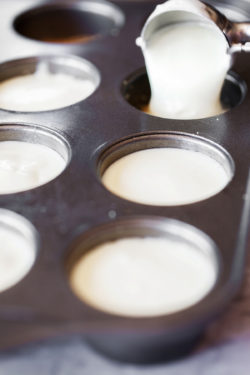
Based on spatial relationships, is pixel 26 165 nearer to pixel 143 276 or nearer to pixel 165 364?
pixel 143 276

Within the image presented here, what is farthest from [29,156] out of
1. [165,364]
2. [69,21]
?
[69,21]

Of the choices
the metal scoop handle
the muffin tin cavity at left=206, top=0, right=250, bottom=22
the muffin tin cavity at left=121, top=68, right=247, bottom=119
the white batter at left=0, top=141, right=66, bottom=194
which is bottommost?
the white batter at left=0, top=141, right=66, bottom=194

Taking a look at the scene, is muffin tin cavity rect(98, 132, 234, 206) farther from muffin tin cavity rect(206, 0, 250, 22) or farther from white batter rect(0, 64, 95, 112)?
muffin tin cavity rect(206, 0, 250, 22)

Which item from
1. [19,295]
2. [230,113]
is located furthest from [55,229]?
[230,113]

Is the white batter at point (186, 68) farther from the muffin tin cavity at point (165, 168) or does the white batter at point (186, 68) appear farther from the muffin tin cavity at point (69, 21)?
the muffin tin cavity at point (69, 21)

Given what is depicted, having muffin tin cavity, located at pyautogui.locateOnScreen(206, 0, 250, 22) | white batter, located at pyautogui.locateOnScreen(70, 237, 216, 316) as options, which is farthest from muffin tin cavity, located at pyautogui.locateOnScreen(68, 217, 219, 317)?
muffin tin cavity, located at pyautogui.locateOnScreen(206, 0, 250, 22)

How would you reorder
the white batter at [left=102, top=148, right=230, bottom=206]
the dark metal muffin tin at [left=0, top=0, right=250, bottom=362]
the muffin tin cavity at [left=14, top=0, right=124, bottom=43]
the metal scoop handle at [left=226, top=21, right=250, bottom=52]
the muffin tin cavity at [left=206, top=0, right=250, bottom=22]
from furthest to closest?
the muffin tin cavity at [left=14, top=0, right=124, bottom=43]
the muffin tin cavity at [left=206, top=0, right=250, bottom=22]
the metal scoop handle at [left=226, top=21, right=250, bottom=52]
the white batter at [left=102, top=148, right=230, bottom=206]
the dark metal muffin tin at [left=0, top=0, right=250, bottom=362]

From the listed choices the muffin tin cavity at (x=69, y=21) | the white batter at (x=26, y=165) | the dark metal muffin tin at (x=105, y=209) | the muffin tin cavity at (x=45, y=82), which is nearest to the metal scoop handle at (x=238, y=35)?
the dark metal muffin tin at (x=105, y=209)
